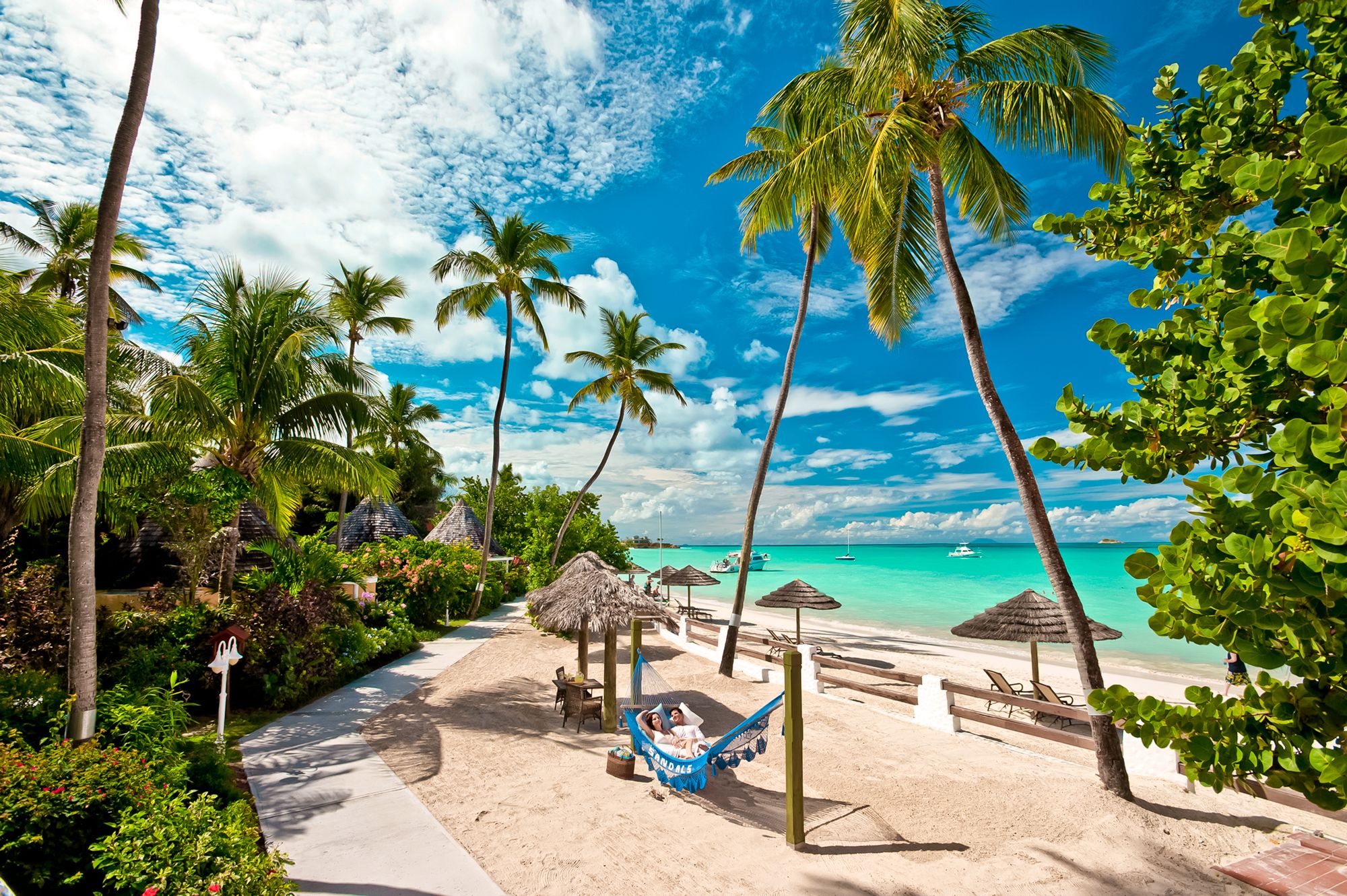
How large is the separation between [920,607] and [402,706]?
3180 centimetres

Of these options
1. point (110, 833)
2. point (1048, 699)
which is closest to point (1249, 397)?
point (110, 833)

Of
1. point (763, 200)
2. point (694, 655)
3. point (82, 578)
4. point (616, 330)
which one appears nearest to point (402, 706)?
point (82, 578)

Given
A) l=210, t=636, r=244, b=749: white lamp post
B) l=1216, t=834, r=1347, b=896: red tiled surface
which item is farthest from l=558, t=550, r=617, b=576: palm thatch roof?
l=1216, t=834, r=1347, b=896: red tiled surface

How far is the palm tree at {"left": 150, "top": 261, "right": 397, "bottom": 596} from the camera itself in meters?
9.38

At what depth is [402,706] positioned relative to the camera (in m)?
9.16

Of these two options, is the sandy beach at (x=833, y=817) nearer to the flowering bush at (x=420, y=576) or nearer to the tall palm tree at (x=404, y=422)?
the flowering bush at (x=420, y=576)

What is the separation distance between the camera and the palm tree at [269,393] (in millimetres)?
A: 9375

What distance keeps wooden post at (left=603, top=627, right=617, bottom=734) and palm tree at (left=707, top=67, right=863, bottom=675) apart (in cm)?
291

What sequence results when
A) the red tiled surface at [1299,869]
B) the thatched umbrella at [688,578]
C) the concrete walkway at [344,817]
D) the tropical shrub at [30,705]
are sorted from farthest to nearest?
the thatched umbrella at [688,578] → the tropical shrub at [30,705] → the red tiled surface at [1299,869] → the concrete walkway at [344,817]

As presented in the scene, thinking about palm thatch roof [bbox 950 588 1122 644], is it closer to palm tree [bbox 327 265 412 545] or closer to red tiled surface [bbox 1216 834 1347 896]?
red tiled surface [bbox 1216 834 1347 896]

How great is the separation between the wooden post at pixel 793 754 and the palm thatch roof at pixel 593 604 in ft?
14.3

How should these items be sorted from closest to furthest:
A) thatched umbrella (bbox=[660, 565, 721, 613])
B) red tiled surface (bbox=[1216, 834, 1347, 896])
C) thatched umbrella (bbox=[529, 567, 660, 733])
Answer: red tiled surface (bbox=[1216, 834, 1347, 896]), thatched umbrella (bbox=[529, 567, 660, 733]), thatched umbrella (bbox=[660, 565, 721, 613])

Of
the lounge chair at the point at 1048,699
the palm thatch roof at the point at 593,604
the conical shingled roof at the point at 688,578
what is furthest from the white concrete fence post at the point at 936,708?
the conical shingled roof at the point at 688,578

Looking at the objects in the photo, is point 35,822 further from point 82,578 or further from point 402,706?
point 402,706
